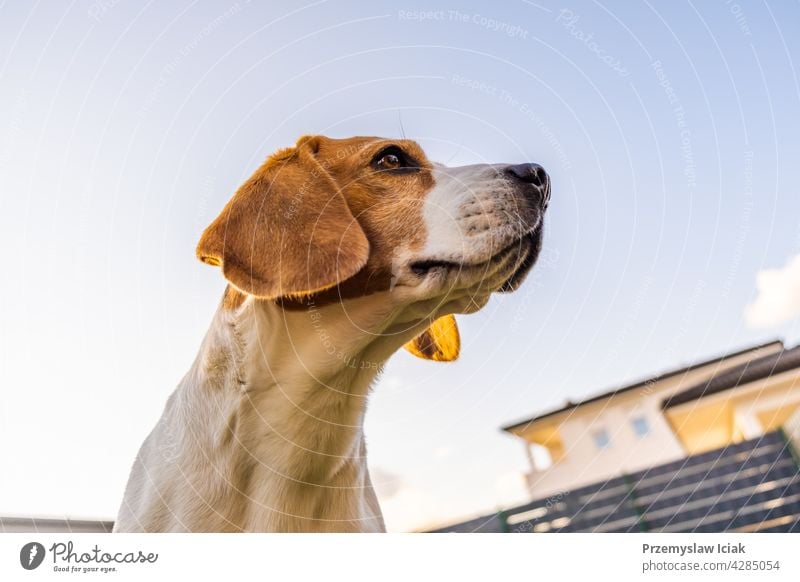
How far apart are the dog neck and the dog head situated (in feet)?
0.26

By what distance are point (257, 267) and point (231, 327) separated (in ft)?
0.55

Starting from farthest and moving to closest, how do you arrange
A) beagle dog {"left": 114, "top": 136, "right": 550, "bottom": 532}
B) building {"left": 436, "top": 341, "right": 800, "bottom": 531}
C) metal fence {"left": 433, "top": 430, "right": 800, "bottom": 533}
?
metal fence {"left": 433, "top": 430, "right": 800, "bottom": 533}, building {"left": 436, "top": 341, "right": 800, "bottom": 531}, beagle dog {"left": 114, "top": 136, "right": 550, "bottom": 532}

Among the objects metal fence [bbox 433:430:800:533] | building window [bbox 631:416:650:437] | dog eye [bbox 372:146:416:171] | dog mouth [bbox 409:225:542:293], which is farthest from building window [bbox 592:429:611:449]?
dog eye [bbox 372:146:416:171]

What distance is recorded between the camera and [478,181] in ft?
4.58

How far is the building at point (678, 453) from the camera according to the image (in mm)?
2326

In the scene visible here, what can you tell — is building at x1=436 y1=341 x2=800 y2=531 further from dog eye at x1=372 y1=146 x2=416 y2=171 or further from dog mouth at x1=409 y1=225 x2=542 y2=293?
dog eye at x1=372 y1=146 x2=416 y2=171

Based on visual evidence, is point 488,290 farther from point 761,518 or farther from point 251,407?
point 761,518

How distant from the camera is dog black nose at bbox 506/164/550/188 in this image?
4.60 ft

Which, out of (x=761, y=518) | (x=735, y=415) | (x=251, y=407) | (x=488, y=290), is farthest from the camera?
(x=735, y=415)

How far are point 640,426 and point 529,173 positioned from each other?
60.4 inches
